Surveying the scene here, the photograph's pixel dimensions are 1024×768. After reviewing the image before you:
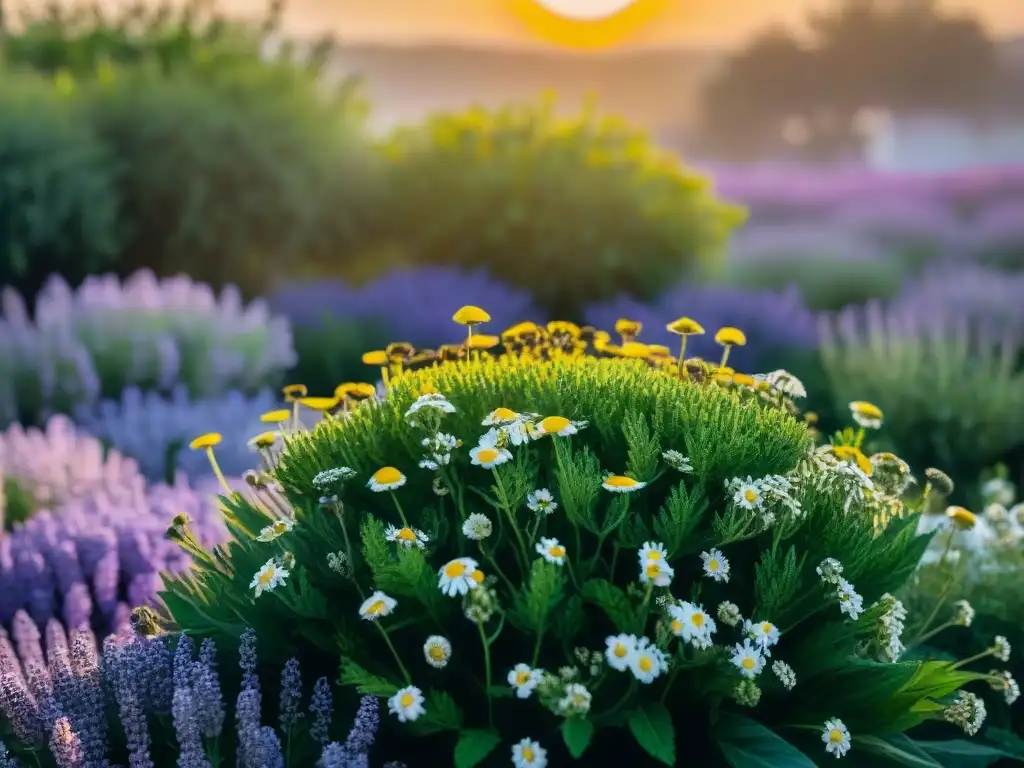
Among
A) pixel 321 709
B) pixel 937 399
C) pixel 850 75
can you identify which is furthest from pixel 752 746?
pixel 850 75

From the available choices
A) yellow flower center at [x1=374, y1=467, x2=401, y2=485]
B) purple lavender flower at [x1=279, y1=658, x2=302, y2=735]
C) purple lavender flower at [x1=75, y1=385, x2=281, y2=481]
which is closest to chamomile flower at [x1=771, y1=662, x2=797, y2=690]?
yellow flower center at [x1=374, y1=467, x2=401, y2=485]

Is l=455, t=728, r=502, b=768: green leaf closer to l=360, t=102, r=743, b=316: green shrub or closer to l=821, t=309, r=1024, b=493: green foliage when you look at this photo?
l=821, t=309, r=1024, b=493: green foliage

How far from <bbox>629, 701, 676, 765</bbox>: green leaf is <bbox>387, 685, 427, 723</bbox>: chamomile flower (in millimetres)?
415

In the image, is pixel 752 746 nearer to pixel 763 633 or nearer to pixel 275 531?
pixel 763 633

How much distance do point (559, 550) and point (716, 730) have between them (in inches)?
21.3

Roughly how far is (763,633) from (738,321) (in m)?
5.25

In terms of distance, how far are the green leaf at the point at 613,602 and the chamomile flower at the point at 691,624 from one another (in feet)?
0.28

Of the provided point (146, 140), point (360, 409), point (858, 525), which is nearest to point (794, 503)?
point (858, 525)

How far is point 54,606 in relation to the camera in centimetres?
369

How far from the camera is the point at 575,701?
81.4 inches

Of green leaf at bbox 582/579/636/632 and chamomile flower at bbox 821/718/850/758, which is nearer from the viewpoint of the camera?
green leaf at bbox 582/579/636/632

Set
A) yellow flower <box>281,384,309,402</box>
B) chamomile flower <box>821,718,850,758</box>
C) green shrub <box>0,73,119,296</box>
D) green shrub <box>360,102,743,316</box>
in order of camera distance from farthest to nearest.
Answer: green shrub <box>360,102,743,316</box> < green shrub <box>0,73,119,296</box> < yellow flower <box>281,384,309,402</box> < chamomile flower <box>821,718,850,758</box>

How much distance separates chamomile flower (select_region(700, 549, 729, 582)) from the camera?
2.30 meters

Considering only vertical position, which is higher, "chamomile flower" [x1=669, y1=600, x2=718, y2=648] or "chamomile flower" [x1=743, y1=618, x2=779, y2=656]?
"chamomile flower" [x1=669, y1=600, x2=718, y2=648]
